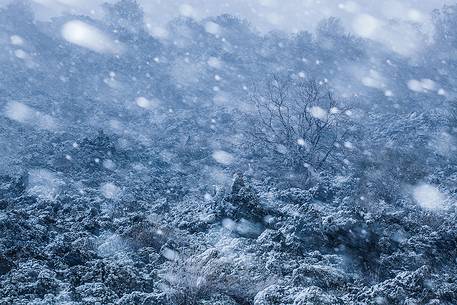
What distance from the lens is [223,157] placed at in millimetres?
17141

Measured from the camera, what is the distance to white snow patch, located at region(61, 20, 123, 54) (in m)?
28.7

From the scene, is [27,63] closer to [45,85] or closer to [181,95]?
[45,85]

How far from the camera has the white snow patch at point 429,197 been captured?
1111cm

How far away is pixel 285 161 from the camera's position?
624 inches

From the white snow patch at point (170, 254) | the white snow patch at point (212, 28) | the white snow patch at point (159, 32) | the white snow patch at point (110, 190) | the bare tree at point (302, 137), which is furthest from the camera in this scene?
the white snow patch at point (159, 32)

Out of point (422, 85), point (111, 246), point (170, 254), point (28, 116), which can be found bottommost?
point (28, 116)

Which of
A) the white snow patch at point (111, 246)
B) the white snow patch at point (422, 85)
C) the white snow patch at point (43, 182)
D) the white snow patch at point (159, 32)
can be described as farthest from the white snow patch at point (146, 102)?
the white snow patch at point (111, 246)

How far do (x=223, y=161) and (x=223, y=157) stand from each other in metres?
0.45

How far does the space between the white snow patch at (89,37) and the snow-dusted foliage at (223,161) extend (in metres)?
0.15

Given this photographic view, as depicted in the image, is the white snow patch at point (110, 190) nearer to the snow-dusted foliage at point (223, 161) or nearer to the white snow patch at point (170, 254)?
the snow-dusted foliage at point (223, 161)

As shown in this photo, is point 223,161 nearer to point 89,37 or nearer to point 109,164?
point 109,164

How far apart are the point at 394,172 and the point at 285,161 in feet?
13.3

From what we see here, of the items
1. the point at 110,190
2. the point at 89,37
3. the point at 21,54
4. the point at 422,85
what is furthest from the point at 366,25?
the point at 110,190

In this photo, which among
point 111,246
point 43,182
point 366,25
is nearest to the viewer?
point 111,246
